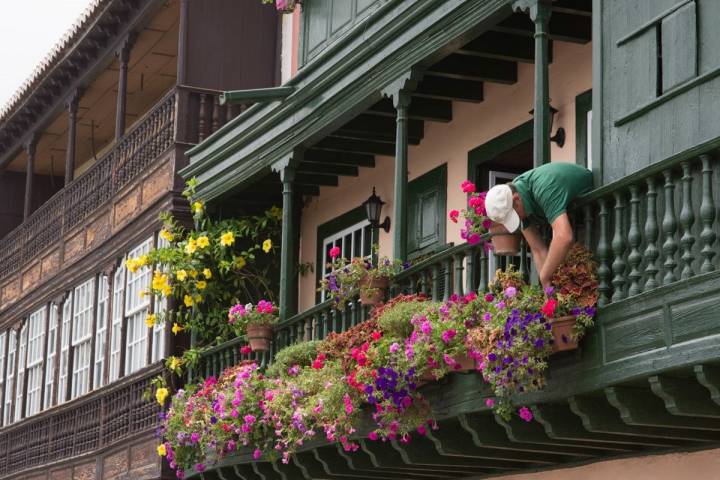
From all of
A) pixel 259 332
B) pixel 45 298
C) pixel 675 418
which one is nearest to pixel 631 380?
pixel 675 418

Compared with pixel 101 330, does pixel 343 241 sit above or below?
above

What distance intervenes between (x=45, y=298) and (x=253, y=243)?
6.65 m

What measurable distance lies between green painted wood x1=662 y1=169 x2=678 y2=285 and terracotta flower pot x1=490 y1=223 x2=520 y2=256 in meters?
1.44

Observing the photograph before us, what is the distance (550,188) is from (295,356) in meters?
4.35

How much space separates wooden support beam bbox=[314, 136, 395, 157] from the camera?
15.2 metres

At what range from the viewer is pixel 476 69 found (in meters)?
13.1

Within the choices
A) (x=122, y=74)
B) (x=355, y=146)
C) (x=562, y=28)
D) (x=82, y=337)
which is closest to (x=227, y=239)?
(x=355, y=146)

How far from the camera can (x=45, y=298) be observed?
2284cm

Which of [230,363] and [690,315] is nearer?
[690,315]

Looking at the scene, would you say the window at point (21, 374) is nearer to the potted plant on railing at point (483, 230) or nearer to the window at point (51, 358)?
the window at point (51, 358)

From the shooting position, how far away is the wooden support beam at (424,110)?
46.1ft

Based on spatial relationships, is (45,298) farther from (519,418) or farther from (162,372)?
(519,418)

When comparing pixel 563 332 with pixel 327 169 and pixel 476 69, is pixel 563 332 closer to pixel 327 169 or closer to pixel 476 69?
pixel 476 69

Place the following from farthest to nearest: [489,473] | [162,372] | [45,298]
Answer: [45,298] < [162,372] < [489,473]
